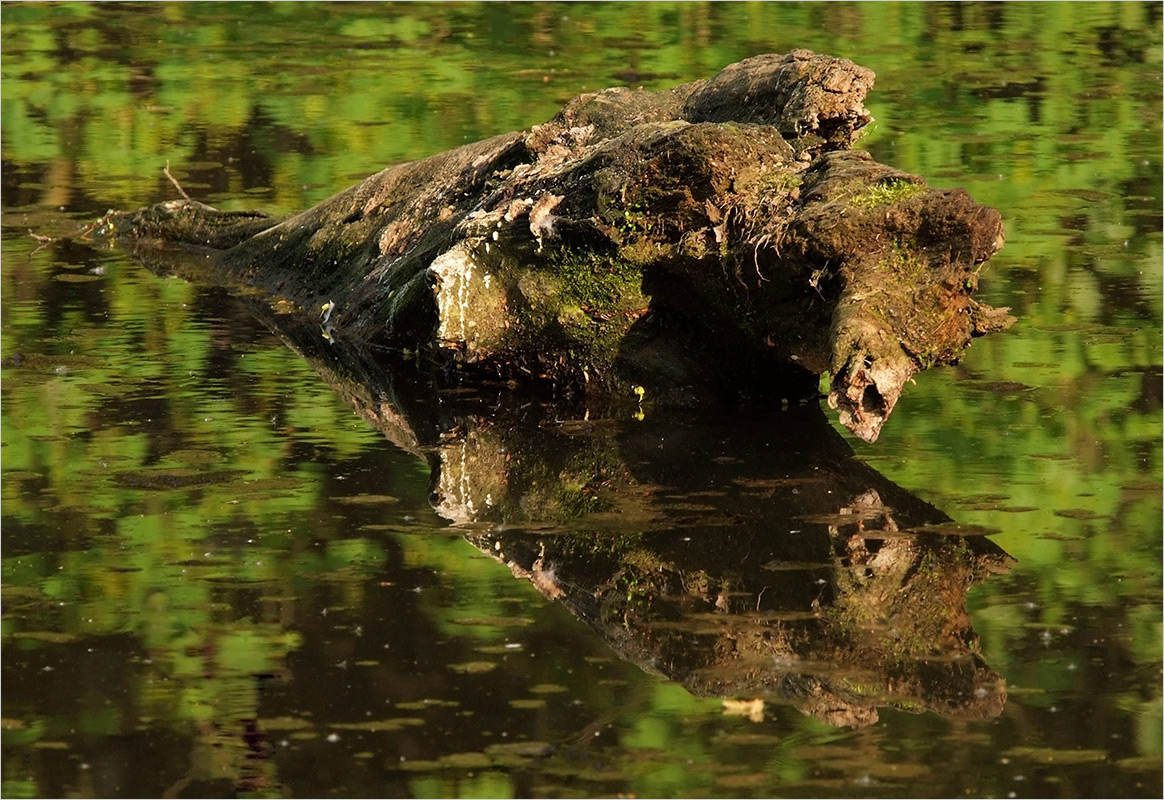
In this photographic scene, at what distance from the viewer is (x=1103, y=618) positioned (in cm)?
538

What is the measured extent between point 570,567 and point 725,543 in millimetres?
513

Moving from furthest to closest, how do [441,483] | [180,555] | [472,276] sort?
[472,276] < [441,483] < [180,555]

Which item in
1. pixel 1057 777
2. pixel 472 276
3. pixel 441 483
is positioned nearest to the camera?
pixel 1057 777

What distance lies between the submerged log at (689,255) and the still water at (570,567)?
0.32 m

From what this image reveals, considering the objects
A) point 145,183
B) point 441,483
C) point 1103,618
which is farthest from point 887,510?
point 145,183

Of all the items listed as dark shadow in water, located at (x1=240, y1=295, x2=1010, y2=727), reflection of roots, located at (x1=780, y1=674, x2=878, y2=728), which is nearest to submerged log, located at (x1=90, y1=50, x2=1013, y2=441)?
dark shadow in water, located at (x1=240, y1=295, x2=1010, y2=727)

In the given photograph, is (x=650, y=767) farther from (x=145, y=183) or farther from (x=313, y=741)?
(x=145, y=183)

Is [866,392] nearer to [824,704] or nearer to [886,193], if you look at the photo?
[886,193]

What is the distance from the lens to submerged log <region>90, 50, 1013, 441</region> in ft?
22.3

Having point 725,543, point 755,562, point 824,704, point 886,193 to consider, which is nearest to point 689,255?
point 886,193

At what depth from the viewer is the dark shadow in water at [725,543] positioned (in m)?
5.00

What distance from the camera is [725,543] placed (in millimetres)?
5898

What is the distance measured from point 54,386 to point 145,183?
15.5 ft

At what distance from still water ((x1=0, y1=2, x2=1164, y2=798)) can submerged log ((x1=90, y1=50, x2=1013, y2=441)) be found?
0.32 metres
